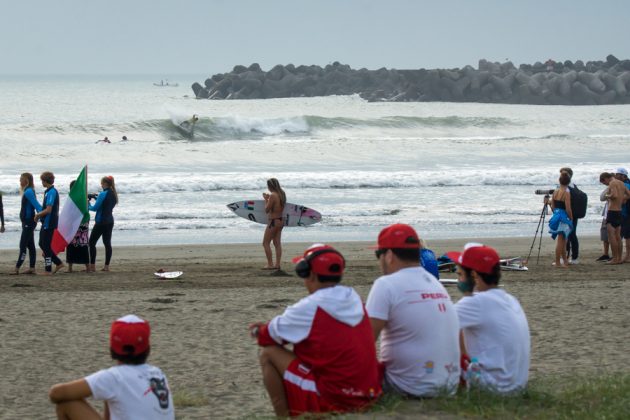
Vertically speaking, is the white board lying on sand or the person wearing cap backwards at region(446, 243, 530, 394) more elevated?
the person wearing cap backwards at region(446, 243, 530, 394)

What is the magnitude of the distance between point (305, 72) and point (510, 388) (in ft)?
297

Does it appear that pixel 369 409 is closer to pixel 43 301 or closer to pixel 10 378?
pixel 10 378

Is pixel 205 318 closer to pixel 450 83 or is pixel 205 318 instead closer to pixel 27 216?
pixel 27 216

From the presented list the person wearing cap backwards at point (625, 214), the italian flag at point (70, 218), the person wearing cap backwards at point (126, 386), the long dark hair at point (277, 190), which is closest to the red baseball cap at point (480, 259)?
the person wearing cap backwards at point (126, 386)

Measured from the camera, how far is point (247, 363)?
805 centimetres

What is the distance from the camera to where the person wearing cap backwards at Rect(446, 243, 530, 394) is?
19.1 feet

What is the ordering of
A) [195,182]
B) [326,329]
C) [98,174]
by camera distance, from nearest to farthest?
[326,329] → [195,182] → [98,174]

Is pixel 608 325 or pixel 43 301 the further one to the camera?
pixel 43 301

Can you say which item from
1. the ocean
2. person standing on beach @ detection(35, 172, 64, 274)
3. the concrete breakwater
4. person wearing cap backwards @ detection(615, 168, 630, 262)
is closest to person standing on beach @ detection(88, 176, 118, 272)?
person standing on beach @ detection(35, 172, 64, 274)

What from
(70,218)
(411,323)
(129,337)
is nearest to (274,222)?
(70,218)

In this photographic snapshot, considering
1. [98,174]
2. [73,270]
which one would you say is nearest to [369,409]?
[73,270]

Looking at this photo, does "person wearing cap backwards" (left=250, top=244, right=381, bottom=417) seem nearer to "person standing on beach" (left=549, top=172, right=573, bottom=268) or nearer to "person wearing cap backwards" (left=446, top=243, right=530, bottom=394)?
"person wearing cap backwards" (left=446, top=243, right=530, bottom=394)

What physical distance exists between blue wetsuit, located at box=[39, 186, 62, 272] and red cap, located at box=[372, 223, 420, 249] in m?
8.65

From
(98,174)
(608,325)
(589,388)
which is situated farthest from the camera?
(98,174)
